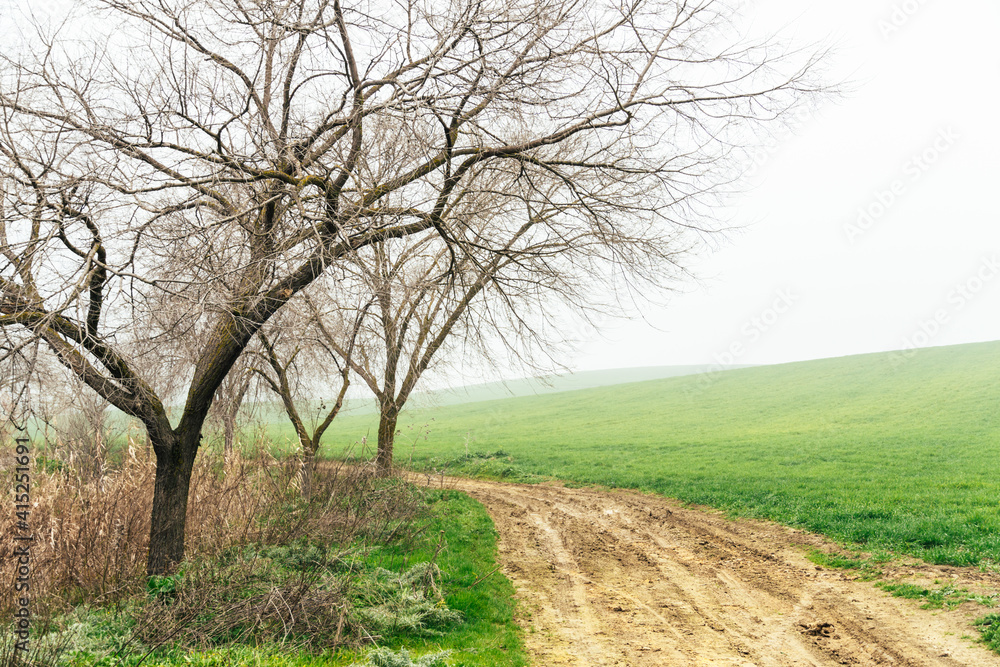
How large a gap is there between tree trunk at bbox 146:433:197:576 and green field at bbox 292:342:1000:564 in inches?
96.3

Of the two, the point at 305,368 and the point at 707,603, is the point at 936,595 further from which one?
the point at 305,368

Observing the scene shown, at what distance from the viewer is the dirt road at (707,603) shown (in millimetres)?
5988

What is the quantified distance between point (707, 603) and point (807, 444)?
52.4 ft

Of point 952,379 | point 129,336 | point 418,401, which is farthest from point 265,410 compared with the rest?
point 952,379

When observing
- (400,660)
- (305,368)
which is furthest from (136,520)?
(305,368)

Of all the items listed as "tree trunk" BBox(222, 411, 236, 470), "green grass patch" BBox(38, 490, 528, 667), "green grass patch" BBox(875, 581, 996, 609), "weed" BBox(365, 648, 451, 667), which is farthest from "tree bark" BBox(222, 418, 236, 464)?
"green grass patch" BBox(875, 581, 996, 609)

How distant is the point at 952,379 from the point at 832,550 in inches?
1228

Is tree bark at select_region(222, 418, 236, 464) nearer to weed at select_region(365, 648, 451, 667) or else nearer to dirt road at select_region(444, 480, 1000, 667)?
dirt road at select_region(444, 480, 1000, 667)

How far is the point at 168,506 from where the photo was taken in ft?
25.5

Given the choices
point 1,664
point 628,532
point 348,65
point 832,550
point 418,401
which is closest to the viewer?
point 1,664

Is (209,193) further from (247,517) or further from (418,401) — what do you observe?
(418,401)

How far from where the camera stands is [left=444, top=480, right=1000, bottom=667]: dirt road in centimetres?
599

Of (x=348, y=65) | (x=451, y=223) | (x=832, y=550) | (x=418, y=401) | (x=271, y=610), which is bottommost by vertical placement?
(x=832, y=550)

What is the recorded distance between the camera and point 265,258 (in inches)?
232
